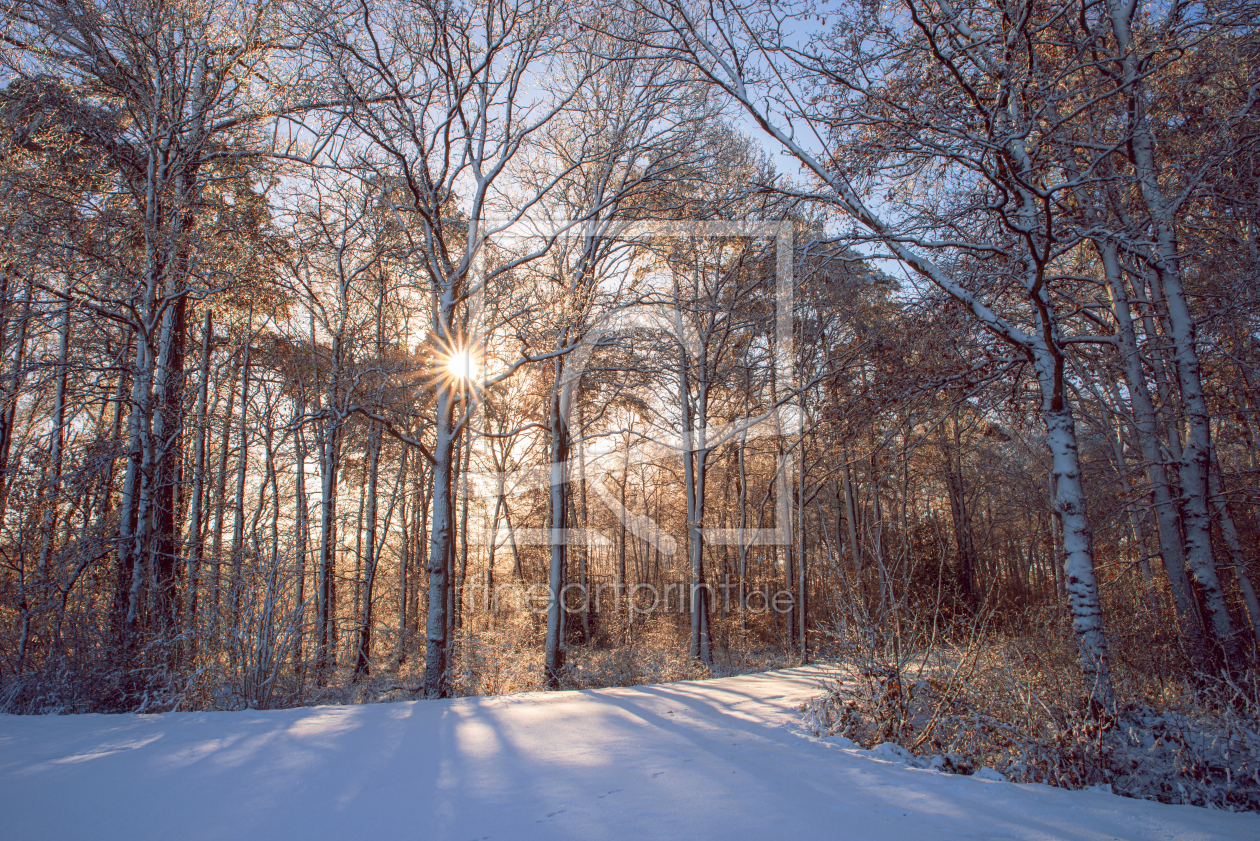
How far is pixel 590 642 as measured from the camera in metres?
17.1

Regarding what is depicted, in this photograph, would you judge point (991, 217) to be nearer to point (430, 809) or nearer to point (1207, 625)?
point (1207, 625)

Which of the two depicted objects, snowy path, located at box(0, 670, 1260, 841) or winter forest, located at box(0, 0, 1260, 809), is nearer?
snowy path, located at box(0, 670, 1260, 841)

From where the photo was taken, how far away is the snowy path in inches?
88.5

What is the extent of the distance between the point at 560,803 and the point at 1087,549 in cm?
476

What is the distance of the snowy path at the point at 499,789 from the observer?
2.25 m

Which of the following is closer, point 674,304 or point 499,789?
point 499,789

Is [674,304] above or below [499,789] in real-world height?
above

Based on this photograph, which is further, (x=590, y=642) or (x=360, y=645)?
(x=590, y=642)

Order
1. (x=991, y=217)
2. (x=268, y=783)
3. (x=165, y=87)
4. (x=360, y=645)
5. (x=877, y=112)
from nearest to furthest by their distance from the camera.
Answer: (x=268, y=783) < (x=877, y=112) < (x=991, y=217) < (x=165, y=87) < (x=360, y=645)

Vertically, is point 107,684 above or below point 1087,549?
below

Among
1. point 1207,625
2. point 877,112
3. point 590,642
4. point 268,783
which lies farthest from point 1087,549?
point 590,642

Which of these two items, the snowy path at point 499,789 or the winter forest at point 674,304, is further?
the winter forest at point 674,304

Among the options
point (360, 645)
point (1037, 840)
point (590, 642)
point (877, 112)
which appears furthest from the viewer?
point (590, 642)

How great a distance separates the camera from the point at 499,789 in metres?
2.59
